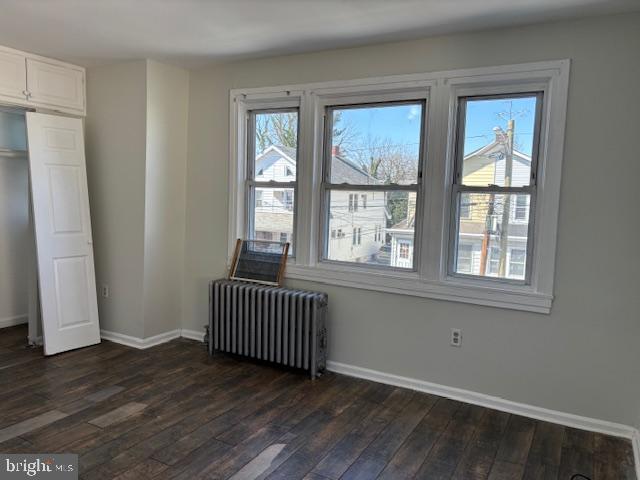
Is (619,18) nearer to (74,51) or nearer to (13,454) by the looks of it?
(74,51)

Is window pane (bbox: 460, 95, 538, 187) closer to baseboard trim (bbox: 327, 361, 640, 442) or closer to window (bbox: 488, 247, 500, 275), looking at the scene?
window (bbox: 488, 247, 500, 275)

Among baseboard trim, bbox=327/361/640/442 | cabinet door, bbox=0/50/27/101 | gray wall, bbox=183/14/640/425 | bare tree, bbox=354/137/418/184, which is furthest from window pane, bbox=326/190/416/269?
cabinet door, bbox=0/50/27/101

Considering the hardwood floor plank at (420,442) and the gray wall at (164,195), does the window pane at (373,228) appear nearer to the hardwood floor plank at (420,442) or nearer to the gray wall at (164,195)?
the hardwood floor plank at (420,442)

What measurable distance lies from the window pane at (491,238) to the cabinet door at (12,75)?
3.52 m

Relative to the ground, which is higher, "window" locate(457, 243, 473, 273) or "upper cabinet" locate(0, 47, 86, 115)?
"upper cabinet" locate(0, 47, 86, 115)

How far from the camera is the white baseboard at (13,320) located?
15.0 ft

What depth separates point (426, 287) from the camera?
3340 mm

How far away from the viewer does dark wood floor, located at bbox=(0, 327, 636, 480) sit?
2.42 metres

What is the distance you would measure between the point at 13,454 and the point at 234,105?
115 inches

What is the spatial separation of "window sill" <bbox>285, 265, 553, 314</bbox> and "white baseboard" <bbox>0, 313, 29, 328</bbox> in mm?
2885

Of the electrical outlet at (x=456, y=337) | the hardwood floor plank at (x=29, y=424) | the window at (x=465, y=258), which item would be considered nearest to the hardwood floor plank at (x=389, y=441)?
the electrical outlet at (x=456, y=337)

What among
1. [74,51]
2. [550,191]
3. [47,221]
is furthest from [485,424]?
[74,51]

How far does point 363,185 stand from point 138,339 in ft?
7.78

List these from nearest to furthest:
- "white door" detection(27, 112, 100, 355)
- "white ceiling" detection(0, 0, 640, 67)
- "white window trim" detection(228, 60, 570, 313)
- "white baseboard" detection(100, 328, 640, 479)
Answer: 1. "white ceiling" detection(0, 0, 640, 67)
2. "white baseboard" detection(100, 328, 640, 479)
3. "white window trim" detection(228, 60, 570, 313)
4. "white door" detection(27, 112, 100, 355)
